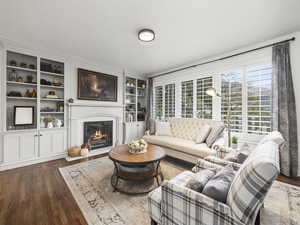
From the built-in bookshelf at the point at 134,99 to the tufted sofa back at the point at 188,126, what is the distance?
1.62m

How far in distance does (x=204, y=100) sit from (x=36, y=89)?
4.27 metres

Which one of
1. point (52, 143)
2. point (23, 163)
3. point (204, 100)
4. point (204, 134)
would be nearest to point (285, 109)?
point (204, 134)

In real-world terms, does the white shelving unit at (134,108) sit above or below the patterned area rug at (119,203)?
above

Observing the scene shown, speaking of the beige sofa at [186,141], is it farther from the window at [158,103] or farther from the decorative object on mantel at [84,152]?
the decorative object on mantel at [84,152]

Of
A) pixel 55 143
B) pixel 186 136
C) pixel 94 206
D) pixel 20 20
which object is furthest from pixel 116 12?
pixel 55 143

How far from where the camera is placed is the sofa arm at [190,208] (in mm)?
841

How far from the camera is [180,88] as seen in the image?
13.9 feet

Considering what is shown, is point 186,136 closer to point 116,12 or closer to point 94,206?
point 94,206

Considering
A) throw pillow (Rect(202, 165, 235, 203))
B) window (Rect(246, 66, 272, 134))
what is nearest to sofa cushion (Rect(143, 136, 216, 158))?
window (Rect(246, 66, 272, 134))

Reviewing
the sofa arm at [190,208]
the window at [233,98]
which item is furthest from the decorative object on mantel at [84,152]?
the window at [233,98]

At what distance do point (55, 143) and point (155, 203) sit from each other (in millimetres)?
3161

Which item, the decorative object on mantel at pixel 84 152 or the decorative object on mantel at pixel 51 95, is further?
the decorative object on mantel at pixel 84 152

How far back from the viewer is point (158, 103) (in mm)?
5004

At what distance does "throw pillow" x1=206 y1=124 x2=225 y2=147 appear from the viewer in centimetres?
274
